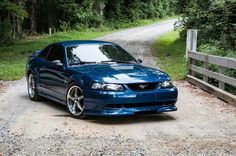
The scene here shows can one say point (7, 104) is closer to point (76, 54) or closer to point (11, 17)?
point (76, 54)

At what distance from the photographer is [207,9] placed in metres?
23.1

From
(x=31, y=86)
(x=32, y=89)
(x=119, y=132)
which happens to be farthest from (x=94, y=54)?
(x=119, y=132)

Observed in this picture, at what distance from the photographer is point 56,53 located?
11023 mm

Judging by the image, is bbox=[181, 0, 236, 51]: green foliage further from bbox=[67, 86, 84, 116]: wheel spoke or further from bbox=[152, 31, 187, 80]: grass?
bbox=[67, 86, 84, 116]: wheel spoke

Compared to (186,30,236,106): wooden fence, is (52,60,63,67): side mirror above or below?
above

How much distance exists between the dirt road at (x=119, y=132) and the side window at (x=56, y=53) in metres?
1.10

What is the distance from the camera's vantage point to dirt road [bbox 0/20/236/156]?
23.6ft

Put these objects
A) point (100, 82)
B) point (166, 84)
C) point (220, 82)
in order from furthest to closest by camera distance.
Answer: point (220, 82) < point (166, 84) < point (100, 82)

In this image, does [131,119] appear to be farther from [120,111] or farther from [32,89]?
[32,89]

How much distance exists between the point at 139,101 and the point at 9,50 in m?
21.0

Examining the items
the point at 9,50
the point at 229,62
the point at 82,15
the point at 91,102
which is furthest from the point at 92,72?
the point at 82,15

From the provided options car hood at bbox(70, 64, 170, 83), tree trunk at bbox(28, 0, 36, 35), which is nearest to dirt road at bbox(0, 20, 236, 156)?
car hood at bbox(70, 64, 170, 83)

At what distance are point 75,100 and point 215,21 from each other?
12.6m

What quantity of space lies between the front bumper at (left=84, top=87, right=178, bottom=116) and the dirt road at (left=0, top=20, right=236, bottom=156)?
0.81 feet
